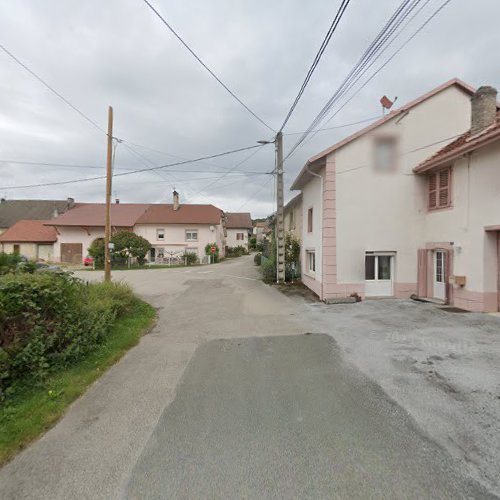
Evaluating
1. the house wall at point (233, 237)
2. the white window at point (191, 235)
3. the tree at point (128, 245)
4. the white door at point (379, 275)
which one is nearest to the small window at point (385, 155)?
the white door at point (379, 275)

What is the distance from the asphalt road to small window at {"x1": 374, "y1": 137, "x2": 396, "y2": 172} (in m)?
8.00

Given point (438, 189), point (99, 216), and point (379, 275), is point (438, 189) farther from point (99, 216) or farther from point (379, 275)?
point (99, 216)

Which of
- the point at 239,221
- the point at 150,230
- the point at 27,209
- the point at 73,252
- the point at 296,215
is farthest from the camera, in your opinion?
the point at 239,221

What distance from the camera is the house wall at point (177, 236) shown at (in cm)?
3114

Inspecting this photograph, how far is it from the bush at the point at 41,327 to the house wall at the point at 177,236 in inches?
1019

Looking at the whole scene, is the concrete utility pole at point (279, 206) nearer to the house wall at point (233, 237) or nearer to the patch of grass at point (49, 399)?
the patch of grass at point (49, 399)

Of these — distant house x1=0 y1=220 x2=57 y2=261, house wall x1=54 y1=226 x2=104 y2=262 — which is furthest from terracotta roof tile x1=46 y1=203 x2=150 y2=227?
distant house x1=0 y1=220 x2=57 y2=261

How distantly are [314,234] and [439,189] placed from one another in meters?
4.73

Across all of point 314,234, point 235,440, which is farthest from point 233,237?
point 235,440

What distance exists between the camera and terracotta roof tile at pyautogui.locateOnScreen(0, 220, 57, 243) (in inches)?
1278

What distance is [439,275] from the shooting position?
10094 mm

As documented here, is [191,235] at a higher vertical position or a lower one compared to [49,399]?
higher

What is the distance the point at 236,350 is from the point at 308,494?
3.49 metres

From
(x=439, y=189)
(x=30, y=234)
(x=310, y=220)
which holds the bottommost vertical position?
(x=310, y=220)
